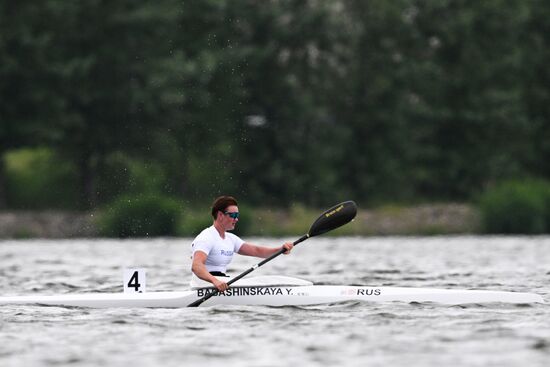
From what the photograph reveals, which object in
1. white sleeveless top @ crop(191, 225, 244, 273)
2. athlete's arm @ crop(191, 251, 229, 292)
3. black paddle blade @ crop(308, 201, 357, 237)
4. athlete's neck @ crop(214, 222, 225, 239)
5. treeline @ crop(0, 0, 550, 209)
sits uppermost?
treeline @ crop(0, 0, 550, 209)

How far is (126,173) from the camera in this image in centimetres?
5538

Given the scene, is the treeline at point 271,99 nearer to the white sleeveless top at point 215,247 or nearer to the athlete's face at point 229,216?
the white sleeveless top at point 215,247

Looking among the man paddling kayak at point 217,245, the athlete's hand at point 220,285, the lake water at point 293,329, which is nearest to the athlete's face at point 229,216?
the man paddling kayak at point 217,245

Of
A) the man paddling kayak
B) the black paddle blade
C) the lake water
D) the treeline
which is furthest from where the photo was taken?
the treeline

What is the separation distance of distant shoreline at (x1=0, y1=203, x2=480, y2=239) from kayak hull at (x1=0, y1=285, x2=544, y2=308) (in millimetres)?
29298

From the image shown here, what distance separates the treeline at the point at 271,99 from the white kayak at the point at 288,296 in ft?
106

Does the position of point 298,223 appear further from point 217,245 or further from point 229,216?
→ point 229,216

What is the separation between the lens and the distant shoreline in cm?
4884

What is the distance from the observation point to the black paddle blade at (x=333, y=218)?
65.4 feet

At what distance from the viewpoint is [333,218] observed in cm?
2005

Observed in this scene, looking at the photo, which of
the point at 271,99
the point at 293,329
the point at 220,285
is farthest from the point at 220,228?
the point at 271,99

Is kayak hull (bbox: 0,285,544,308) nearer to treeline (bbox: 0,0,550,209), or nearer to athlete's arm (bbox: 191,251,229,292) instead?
athlete's arm (bbox: 191,251,229,292)

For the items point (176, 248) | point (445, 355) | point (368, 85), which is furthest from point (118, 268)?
point (368, 85)

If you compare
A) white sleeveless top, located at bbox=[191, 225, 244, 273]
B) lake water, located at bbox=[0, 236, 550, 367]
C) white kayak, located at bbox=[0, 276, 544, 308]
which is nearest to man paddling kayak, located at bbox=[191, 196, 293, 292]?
white sleeveless top, located at bbox=[191, 225, 244, 273]
